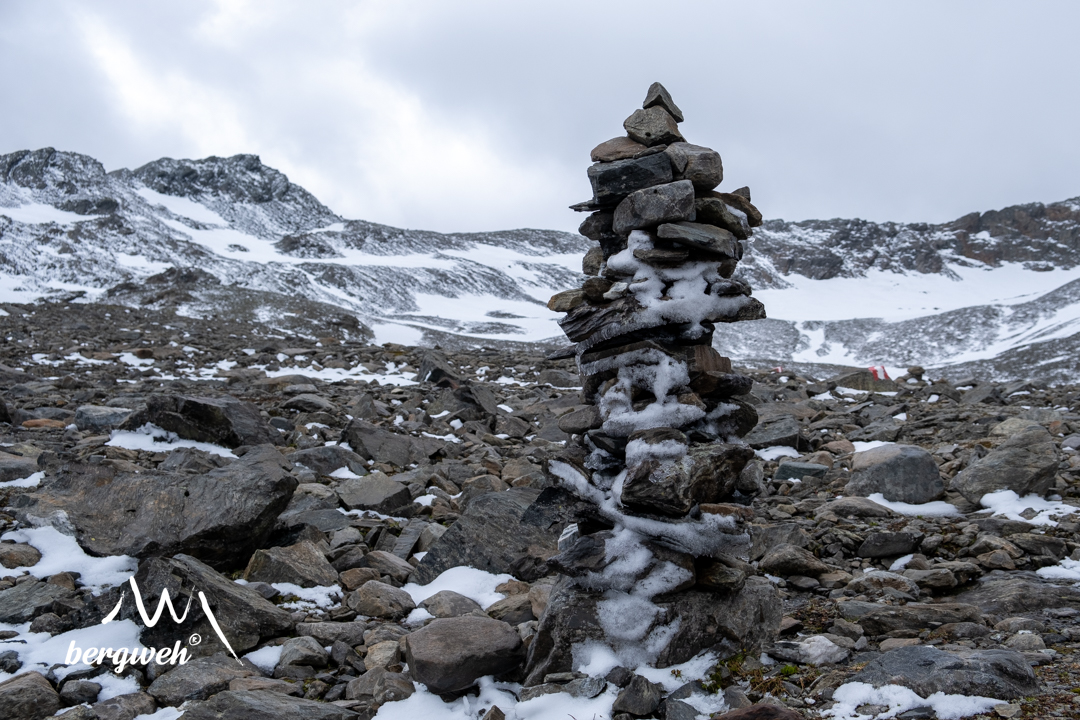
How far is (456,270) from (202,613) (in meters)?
80.3

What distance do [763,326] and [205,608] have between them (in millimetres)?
79321

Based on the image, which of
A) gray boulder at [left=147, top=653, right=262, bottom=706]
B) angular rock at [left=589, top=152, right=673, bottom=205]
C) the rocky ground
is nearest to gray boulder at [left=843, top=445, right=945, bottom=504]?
the rocky ground

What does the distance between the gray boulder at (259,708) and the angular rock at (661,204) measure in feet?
14.4

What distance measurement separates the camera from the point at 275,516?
24.7ft

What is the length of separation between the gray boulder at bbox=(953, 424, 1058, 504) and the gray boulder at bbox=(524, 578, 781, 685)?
5199 mm

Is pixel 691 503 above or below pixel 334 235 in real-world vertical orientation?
below

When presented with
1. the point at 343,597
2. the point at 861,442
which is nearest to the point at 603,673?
the point at 343,597

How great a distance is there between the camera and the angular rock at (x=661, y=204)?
5.66 m

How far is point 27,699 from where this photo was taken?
4727 millimetres

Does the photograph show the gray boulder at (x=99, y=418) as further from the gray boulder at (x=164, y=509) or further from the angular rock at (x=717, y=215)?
the angular rock at (x=717, y=215)

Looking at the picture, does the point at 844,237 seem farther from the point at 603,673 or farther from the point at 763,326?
the point at 603,673

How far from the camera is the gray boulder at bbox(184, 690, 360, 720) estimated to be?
447 centimetres

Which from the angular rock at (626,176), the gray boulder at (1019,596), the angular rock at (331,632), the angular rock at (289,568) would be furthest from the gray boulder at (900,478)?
the angular rock at (289,568)

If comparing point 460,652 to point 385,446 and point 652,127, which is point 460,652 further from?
point 385,446
